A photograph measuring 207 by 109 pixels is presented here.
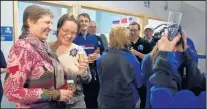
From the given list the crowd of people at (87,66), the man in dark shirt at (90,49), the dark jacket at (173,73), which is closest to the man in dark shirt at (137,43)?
the crowd of people at (87,66)

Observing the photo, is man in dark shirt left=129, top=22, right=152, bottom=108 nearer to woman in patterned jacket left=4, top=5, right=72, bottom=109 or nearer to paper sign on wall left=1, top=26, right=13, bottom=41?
woman in patterned jacket left=4, top=5, right=72, bottom=109

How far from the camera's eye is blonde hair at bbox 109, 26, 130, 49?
48.6 inches

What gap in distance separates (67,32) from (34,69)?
294 millimetres

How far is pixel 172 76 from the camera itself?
2.29ft

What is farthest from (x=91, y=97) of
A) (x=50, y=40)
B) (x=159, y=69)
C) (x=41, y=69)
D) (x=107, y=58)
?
(x=159, y=69)

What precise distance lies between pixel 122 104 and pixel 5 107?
4.10ft

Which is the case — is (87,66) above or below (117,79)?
above

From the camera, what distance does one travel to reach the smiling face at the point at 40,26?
81 centimetres

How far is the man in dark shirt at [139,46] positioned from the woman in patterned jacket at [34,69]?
1.39 feet

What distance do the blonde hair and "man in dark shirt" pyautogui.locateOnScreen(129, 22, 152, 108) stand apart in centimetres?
4

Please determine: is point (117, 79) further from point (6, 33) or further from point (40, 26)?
point (6, 33)

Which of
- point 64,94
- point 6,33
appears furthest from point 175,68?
point 6,33

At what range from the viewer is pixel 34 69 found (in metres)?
0.77

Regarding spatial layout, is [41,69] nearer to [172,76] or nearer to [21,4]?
[172,76]
